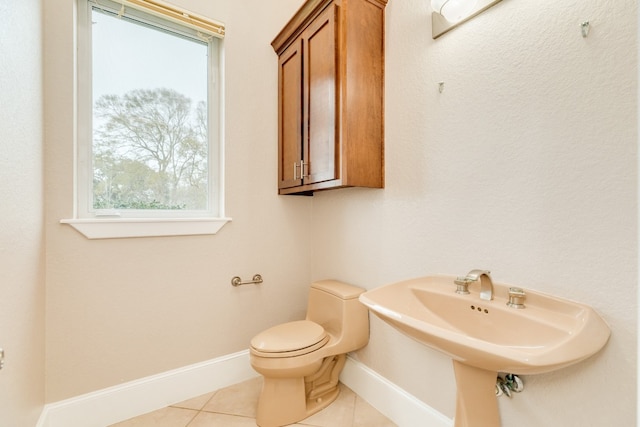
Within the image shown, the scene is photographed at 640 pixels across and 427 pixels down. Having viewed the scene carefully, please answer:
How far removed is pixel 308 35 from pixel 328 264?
55.3 inches

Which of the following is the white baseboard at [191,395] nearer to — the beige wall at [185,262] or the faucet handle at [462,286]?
the beige wall at [185,262]

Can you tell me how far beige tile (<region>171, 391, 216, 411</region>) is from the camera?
1575 millimetres

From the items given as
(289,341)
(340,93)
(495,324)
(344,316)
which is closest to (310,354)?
(289,341)

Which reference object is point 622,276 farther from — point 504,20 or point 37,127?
point 37,127

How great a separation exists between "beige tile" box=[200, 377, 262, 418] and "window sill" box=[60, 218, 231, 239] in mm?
975

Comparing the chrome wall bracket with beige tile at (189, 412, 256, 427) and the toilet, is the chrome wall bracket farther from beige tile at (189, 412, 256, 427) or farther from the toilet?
beige tile at (189, 412, 256, 427)

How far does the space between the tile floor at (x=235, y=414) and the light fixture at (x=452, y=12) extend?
1.89 m

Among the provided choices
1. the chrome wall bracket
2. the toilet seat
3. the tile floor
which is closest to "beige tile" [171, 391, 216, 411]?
the tile floor

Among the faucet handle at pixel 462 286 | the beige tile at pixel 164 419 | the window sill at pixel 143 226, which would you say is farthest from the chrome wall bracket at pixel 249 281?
the faucet handle at pixel 462 286

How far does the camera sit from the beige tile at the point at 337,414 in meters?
1.44

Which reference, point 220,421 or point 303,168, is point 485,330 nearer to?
point 303,168

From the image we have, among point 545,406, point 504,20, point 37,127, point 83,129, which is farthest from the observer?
point 83,129

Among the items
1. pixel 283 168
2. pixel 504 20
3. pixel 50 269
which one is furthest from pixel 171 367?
pixel 504 20

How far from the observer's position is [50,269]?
1337mm
